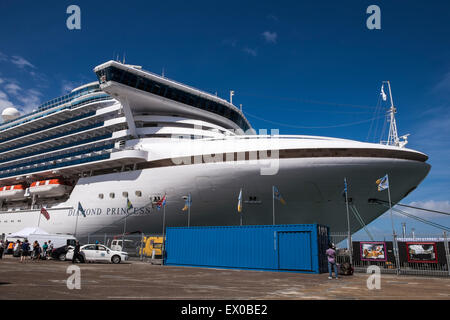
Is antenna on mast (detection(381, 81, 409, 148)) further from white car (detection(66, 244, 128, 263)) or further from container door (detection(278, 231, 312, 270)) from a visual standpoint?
white car (detection(66, 244, 128, 263))

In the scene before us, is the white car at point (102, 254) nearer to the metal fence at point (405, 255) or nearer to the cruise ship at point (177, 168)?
the cruise ship at point (177, 168)

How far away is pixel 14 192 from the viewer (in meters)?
35.9

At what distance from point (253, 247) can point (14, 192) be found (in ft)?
102

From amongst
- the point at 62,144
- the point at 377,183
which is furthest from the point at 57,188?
the point at 377,183

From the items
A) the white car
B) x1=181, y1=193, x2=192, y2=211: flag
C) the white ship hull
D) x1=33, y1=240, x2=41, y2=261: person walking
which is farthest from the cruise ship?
x1=33, y1=240, x2=41, y2=261: person walking

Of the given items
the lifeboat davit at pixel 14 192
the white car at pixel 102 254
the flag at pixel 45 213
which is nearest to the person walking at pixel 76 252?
the white car at pixel 102 254

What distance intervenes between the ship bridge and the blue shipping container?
12799mm

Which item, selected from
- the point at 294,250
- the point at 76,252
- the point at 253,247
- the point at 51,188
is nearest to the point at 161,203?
the point at 76,252

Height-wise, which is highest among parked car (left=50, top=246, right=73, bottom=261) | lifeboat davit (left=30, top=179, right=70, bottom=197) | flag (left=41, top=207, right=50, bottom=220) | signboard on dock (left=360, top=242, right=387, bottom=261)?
lifeboat davit (left=30, top=179, right=70, bottom=197)

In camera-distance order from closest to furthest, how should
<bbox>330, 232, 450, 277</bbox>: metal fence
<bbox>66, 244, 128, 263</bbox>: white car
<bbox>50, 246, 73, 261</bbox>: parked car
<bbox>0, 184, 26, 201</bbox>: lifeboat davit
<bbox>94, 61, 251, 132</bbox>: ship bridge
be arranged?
<bbox>330, 232, 450, 277</bbox>: metal fence → <bbox>66, 244, 128, 263</bbox>: white car → <bbox>50, 246, 73, 261</bbox>: parked car → <bbox>94, 61, 251, 132</bbox>: ship bridge → <bbox>0, 184, 26, 201</bbox>: lifeboat davit

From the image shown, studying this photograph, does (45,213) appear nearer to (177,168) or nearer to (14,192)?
(14,192)

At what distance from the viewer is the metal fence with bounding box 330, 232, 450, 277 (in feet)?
51.6

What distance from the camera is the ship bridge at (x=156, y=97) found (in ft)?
88.1

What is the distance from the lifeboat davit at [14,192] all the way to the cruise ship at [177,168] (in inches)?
4.7
